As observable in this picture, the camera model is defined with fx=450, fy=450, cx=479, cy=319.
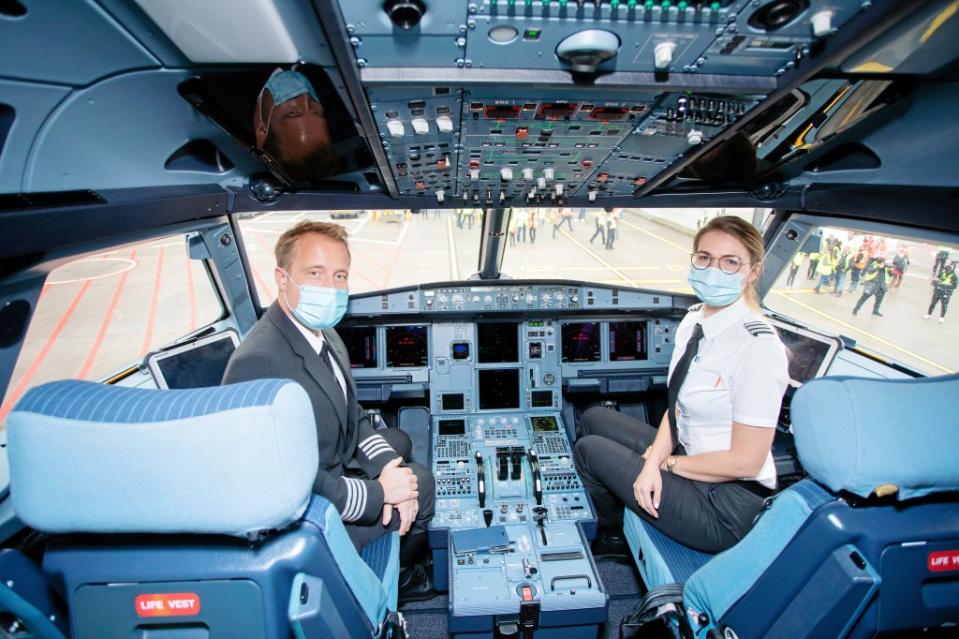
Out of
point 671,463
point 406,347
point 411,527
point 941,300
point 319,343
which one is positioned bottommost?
point 411,527

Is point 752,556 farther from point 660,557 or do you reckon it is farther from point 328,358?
point 328,358

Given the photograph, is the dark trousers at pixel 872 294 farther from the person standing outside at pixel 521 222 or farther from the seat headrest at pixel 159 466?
the seat headrest at pixel 159 466

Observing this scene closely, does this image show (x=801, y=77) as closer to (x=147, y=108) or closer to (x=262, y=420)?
(x=262, y=420)

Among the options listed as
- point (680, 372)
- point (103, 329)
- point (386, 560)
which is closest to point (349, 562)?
point (386, 560)

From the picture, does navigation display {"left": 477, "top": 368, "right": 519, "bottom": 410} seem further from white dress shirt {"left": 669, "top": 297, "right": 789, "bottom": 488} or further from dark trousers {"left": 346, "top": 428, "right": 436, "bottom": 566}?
white dress shirt {"left": 669, "top": 297, "right": 789, "bottom": 488}

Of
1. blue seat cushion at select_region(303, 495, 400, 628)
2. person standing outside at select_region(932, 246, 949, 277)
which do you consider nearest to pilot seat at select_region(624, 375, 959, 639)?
blue seat cushion at select_region(303, 495, 400, 628)

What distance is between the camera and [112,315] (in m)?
5.57

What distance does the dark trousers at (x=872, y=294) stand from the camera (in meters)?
2.96

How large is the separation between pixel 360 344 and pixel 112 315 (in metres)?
4.33

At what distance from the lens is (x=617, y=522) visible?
2562mm

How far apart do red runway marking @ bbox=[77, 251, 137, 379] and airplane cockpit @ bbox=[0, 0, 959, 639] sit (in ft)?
7.89

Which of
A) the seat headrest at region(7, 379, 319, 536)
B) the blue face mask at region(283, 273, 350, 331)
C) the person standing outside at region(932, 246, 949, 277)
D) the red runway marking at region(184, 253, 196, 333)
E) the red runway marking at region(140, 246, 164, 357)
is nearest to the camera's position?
the seat headrest at region(7, 379, 319, 536)

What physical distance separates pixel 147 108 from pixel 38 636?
166 centimetres

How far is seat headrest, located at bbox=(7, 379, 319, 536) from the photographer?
840 mm
